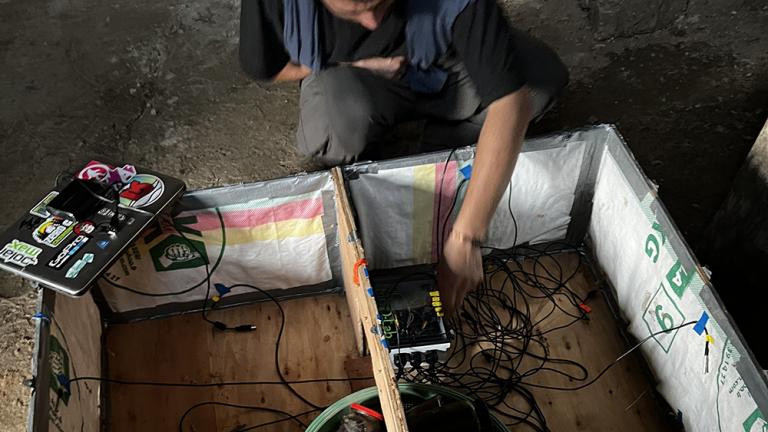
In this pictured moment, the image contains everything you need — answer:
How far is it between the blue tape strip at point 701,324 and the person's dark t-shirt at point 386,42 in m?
0.50

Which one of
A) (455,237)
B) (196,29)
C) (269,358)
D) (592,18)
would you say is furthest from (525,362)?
(196,29)

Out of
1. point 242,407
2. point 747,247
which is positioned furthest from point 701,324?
point 242,407

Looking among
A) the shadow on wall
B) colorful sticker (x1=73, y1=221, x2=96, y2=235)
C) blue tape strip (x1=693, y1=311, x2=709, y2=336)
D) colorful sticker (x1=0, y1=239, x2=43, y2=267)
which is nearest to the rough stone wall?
the shadow on wall

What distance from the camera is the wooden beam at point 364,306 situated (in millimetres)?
977

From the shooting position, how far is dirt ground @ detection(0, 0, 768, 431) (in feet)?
5.80

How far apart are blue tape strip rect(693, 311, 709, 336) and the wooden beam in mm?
531

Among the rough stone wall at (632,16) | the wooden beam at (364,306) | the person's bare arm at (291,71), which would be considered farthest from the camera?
the rough stone wall at (632,16)

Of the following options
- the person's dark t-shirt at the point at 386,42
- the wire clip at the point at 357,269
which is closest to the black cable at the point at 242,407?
the wire clip at the point at 357,269

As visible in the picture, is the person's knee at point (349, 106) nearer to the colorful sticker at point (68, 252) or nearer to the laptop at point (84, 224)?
the laptop at point (84, 224)

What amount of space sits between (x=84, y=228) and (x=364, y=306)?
0.53 metres

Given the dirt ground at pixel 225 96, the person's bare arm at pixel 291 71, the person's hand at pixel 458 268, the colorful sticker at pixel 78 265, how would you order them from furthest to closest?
the dirt ground at pixel 225 96
the person's bare arm at pixel 291 71
the person's hand at pixel 458 268
the colorful sticker at pixel 78 265

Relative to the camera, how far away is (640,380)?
132 cm

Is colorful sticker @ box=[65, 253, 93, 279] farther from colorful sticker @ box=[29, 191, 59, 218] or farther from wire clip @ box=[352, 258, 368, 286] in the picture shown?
wire clip @ box=[352, 258, 368, 286]

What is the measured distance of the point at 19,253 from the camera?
1.12 m
